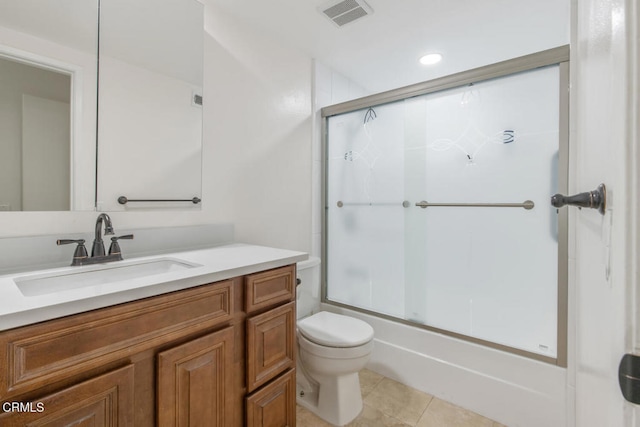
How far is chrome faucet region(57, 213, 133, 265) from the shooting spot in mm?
1117

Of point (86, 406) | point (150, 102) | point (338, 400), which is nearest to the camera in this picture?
point (86, 406)

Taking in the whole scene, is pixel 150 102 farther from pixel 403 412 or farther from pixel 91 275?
pixel 403 412

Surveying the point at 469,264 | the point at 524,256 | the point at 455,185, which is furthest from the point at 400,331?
the point at 455,185

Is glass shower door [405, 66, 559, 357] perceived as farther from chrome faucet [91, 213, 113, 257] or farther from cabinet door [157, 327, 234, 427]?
chrome faucet [91, 213, 113, 257]

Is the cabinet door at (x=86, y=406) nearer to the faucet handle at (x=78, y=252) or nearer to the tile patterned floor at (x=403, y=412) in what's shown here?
the faucet handle at (x=78, y=252)

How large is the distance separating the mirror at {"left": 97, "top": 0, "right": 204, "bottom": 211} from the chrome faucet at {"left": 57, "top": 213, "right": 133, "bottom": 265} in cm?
14

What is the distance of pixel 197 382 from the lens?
953mm

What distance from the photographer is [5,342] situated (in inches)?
24.7

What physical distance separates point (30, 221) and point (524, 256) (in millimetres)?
2236

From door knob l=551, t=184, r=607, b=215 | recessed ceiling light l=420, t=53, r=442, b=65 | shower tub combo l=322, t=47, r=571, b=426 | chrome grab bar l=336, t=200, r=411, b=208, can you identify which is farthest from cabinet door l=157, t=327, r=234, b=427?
recessed ceiling light l=420, t=53, r=442, b=65

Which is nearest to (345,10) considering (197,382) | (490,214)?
(490,214)

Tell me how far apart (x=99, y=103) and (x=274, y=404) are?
1.46 m

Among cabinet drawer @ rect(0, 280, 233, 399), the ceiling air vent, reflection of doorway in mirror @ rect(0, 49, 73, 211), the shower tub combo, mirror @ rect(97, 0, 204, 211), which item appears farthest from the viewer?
the ceiling air vent

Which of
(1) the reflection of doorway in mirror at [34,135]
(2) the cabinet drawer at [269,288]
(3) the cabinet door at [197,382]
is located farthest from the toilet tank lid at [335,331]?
(1) the reflection of doorway in mirror at [34,135]
